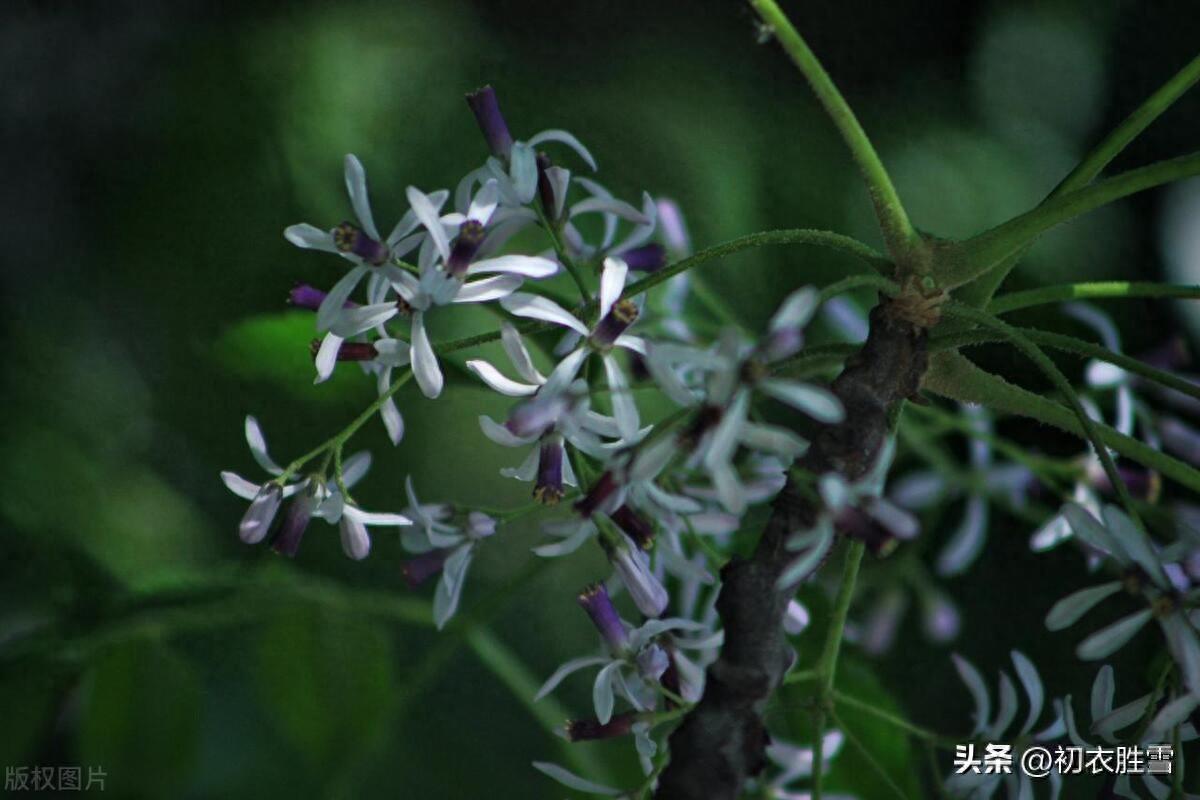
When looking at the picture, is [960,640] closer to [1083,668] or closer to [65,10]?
[1083,668]

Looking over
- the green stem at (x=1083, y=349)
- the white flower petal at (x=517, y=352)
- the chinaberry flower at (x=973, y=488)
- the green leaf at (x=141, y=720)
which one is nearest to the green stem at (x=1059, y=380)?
the green stem at (x=1083, y=349)

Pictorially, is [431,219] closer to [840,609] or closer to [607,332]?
[607,332]

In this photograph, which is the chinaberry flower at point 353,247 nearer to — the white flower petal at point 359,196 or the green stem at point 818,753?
the white flower petal at point 359,196

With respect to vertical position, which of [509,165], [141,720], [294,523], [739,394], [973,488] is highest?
[973,488]

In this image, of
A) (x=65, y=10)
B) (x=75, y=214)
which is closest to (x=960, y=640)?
(x=75, y=214)

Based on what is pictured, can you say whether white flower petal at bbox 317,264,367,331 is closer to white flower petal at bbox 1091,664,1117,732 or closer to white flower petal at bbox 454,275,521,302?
white flower petal at bbox 454,275,521,302

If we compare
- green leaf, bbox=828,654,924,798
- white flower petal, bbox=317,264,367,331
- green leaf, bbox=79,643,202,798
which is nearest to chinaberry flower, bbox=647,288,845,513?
white flower petal, bbox=317,264,367,331

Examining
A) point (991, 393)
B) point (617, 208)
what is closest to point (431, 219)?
point (617, 208)
